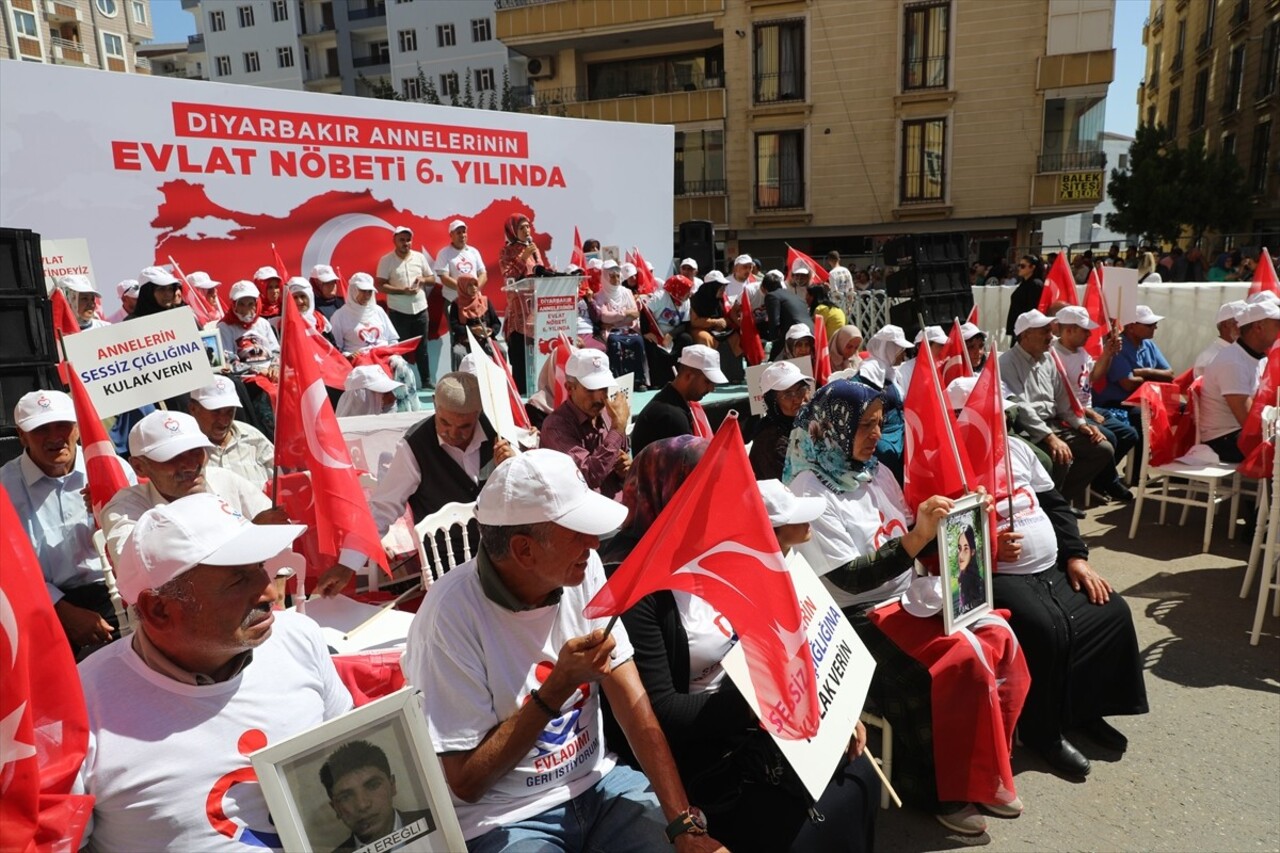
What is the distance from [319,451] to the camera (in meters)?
3.50

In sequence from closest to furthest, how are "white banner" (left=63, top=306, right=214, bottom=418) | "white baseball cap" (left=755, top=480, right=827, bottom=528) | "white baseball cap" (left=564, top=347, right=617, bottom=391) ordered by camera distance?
"white baseball cap" (left=755, top=480, right=827, bottom=528), "white banner" (left=63, top=306, right=214, bottom=418), "white baseball cap" (left=564, top=347, right=617, bottom=391)

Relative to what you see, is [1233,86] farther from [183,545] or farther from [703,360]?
[183,545]

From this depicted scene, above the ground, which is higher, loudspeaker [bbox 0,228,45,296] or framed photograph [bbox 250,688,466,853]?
loudspeaker [bbox 0,228,45,296]

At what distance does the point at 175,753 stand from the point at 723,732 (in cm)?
148

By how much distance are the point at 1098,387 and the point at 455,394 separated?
6132mm

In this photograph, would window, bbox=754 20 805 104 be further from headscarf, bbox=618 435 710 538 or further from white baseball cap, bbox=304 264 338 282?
headscarf, bbox=618 435 710 538

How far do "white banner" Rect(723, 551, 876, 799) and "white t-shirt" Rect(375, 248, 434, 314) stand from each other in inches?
323

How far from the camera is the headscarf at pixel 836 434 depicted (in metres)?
3.37

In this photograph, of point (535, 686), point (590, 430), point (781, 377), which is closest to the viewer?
point (535, 686)

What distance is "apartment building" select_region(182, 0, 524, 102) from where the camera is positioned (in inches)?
1799

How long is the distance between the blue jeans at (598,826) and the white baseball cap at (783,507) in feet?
2.85

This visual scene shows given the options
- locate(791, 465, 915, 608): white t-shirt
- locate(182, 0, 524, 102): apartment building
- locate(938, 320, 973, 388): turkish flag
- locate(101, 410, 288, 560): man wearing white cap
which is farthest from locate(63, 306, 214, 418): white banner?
locate(182, 0, 524, 102): apartment building

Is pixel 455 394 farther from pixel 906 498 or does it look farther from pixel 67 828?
pixel 67 828

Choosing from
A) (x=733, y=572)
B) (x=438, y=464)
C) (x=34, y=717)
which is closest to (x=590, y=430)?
(x=438, y=464)
